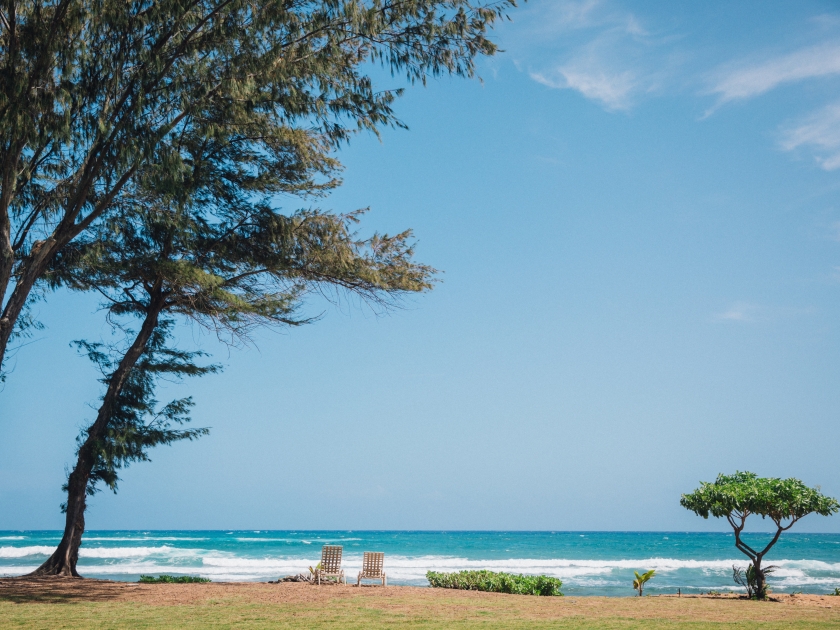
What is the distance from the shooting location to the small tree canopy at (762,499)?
11898 millimetres

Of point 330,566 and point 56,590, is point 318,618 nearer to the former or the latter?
point 330,566

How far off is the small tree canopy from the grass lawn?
1483 mm

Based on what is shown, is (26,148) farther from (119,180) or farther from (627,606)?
(627,606)

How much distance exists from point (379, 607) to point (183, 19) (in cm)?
790

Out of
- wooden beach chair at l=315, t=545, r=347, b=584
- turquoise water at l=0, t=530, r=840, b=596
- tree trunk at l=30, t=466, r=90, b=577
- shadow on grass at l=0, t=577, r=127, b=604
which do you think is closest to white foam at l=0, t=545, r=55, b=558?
turquoise water at l=0, t=530, r=840, b=596

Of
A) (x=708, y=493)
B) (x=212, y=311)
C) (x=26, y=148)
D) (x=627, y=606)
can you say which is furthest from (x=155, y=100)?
(x=708, y=493)

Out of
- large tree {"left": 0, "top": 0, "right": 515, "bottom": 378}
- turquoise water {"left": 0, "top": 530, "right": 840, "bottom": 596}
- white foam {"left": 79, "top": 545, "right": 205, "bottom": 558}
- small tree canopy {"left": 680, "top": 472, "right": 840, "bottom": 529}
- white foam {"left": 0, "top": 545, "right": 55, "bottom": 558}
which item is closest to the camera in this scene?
large tree {"left": 0, "top": 0, "right": 515, "bottom": 378}

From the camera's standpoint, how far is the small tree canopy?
1190cm

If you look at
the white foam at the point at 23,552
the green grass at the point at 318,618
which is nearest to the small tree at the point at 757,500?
the green grass at the point at 318,618

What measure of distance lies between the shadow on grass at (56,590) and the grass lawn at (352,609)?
0.6 inches

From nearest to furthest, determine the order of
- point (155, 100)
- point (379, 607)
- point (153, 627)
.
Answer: point (153, 627)
point (155, 100)
point (379, 607)

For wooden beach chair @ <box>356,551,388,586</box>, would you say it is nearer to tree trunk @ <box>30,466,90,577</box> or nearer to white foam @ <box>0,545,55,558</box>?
tree trunk @ <box>30,466,90,577</box>

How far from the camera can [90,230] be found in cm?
1117

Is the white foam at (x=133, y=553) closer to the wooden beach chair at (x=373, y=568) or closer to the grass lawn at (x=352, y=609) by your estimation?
the wooden beach chair at (x=373, y=568)
